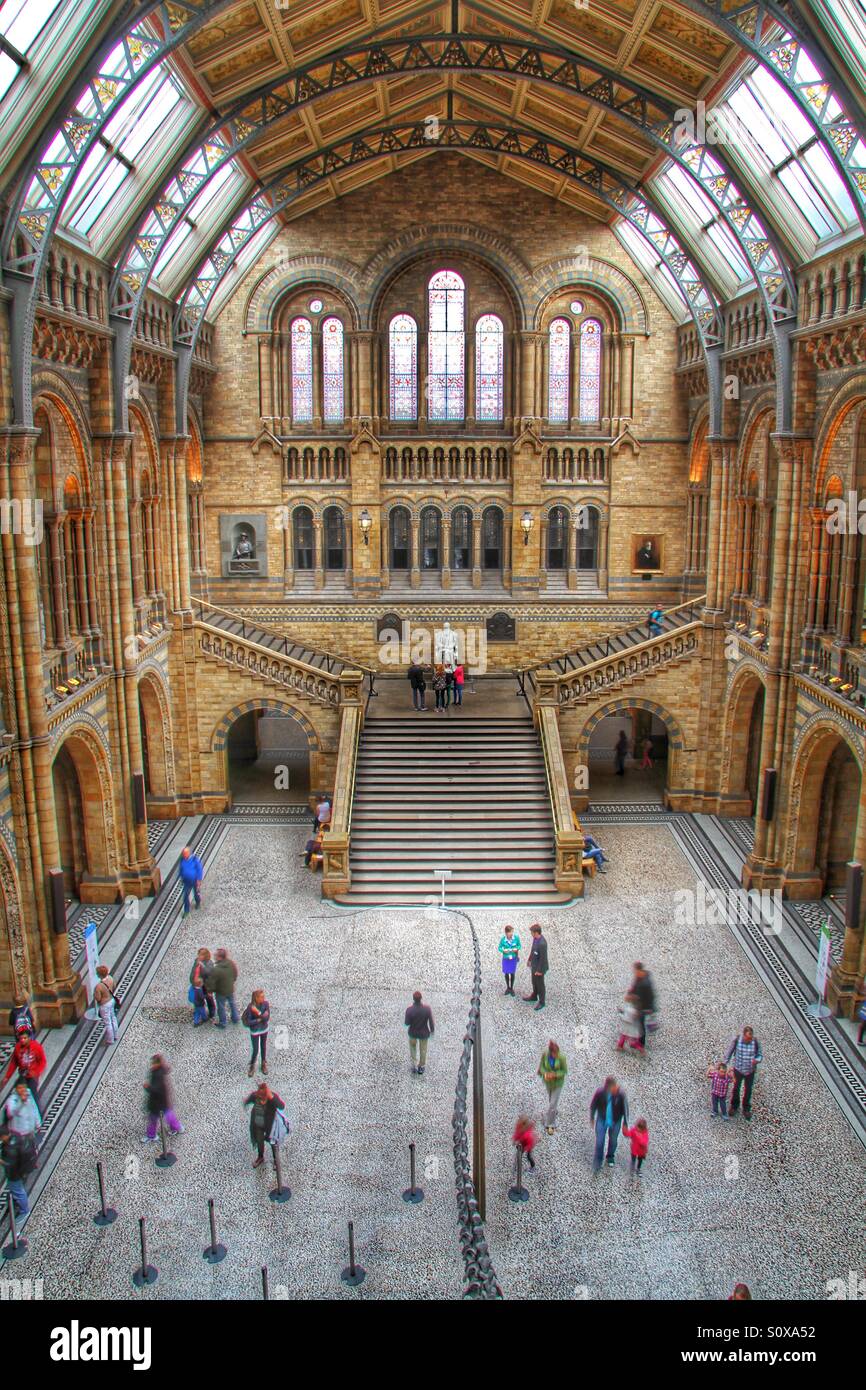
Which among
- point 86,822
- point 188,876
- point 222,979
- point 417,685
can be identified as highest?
point 417,685

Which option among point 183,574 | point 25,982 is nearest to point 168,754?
point 183,574

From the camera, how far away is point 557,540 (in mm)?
35219

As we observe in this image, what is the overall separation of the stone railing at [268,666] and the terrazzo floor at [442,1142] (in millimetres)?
8277

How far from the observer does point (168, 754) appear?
2916 centimetres

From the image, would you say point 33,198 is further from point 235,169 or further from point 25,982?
point 25,982

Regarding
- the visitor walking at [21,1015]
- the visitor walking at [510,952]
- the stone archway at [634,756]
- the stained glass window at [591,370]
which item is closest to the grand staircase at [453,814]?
the stone archway at [634,756]

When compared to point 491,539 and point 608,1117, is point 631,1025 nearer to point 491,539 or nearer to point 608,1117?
point 608,1117

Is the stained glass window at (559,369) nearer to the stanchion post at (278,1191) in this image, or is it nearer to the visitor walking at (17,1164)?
the stanchion post at (278,1191)

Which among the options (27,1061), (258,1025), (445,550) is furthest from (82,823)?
(445,550)

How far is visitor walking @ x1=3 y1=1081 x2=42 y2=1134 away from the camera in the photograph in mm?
14461

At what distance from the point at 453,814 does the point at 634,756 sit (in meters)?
11.4

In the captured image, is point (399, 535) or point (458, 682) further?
point (399, 535)

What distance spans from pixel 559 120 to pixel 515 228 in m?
5.87

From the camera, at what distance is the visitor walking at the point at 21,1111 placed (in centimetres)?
1446
